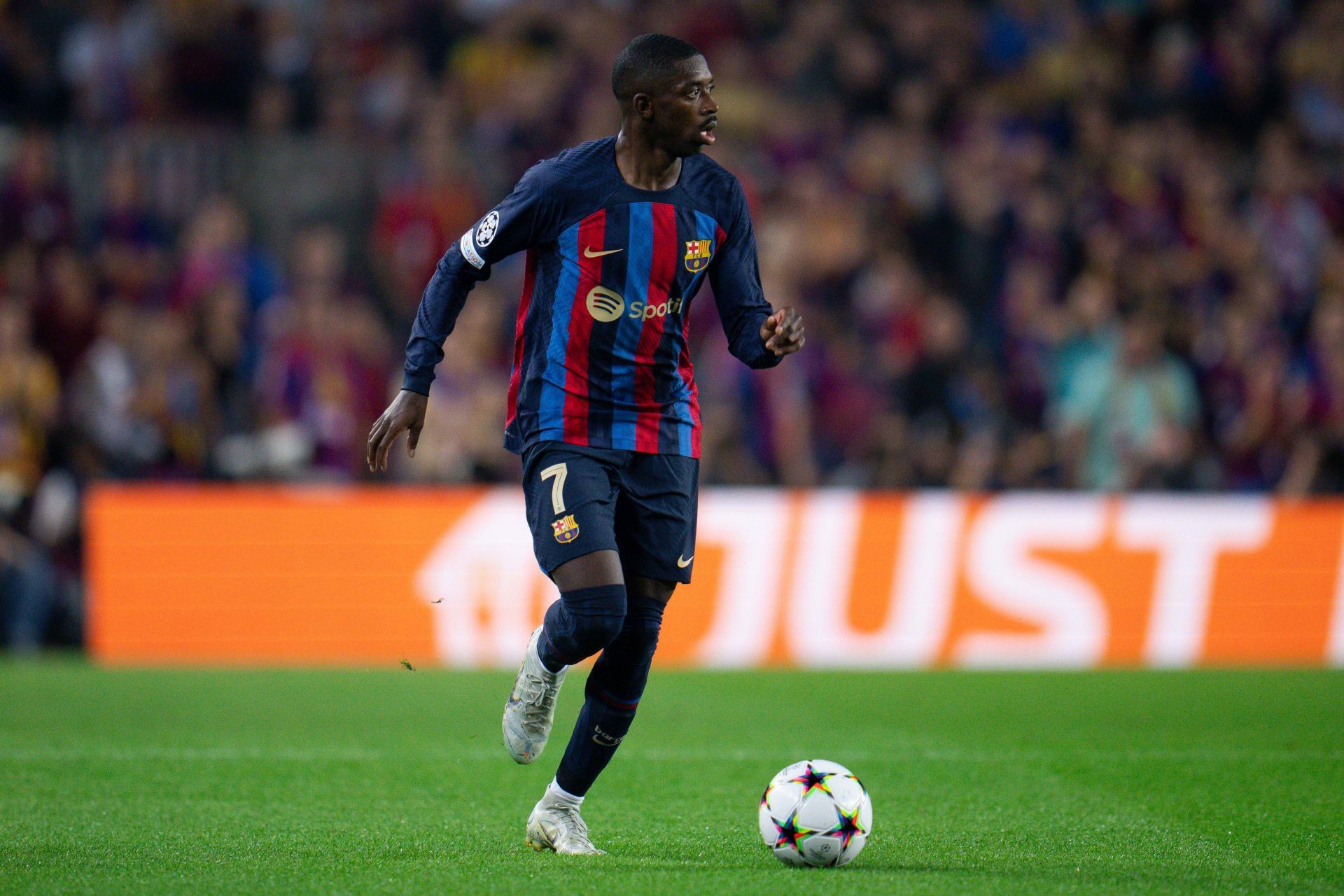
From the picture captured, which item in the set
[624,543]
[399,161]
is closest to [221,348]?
[399,161]

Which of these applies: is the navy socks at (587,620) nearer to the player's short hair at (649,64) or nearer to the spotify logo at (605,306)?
the spotify logo at (605,306)

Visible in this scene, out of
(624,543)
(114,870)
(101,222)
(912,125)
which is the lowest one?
(114,870)

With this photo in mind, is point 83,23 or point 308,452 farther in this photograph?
point 83,23

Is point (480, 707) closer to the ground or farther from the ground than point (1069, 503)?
closer to the ground

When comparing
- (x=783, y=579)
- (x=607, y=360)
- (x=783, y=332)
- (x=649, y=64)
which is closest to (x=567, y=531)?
(x=607, y=360)

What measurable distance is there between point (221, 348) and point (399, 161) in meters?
2.34

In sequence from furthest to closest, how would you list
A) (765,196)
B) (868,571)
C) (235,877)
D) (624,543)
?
(765,196) < (868,571) < (624,543) < (235,877)

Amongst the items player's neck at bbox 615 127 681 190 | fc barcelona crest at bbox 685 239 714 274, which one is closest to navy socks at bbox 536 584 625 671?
fc barcelona crest at bbox 685 239 714 274

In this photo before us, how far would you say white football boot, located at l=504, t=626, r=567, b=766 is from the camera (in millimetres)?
4512

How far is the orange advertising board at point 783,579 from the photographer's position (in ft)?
36.0

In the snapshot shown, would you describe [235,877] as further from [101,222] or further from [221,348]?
[101,222]

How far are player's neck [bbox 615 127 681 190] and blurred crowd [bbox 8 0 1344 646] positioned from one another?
666 centimetres

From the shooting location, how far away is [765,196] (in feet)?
42.5

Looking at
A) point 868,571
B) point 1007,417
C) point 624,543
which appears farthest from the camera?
point 1007,417
